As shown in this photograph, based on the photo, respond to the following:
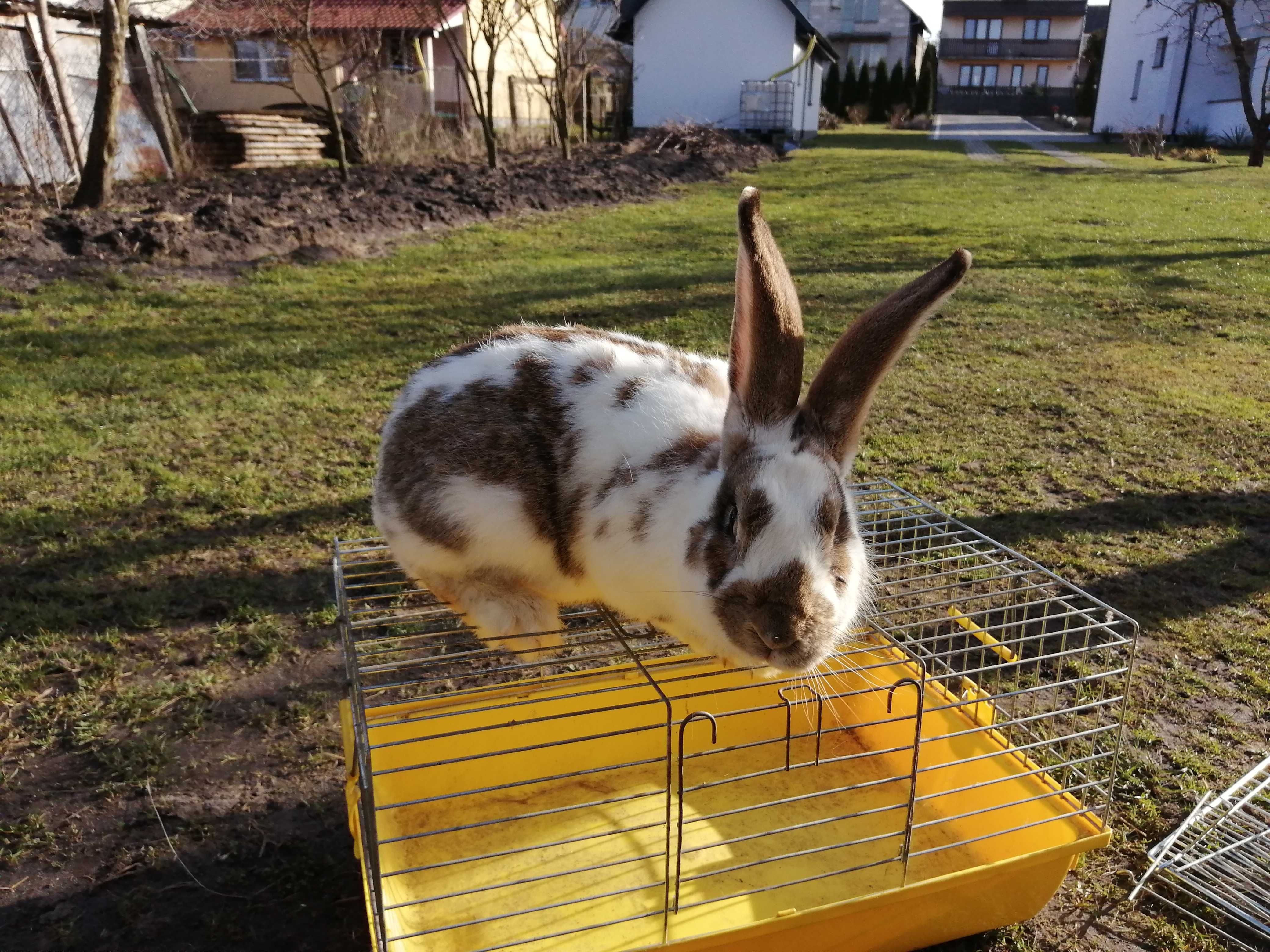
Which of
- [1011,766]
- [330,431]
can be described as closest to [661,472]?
[1011,766]

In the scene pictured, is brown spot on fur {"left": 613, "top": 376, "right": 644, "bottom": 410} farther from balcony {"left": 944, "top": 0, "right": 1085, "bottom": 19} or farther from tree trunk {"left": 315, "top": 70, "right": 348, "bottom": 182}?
balcony {"left": 944, "top": 0, "right": 1085, "bottom": 19}

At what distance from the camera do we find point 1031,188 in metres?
15.1

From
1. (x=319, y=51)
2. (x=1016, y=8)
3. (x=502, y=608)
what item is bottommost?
(x=502, y=608)

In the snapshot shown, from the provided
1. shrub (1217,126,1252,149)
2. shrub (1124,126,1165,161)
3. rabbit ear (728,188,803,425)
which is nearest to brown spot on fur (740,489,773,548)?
rabbit ear (728,188,803,425)

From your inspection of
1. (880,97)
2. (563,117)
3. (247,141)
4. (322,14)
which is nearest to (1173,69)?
(880,97)

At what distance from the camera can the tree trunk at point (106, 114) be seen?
8305mm

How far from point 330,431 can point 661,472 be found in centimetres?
305

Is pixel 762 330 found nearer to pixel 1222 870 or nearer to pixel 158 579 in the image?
pixel 1222 870

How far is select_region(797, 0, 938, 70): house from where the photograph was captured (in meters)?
45.2

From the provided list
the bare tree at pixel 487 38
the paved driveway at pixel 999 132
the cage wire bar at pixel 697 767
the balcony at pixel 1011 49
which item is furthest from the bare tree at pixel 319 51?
the balcony at pixel 1011 49

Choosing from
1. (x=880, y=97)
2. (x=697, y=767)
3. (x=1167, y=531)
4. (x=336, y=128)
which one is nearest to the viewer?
(x=697, y=767)

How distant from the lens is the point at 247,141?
46.3ft

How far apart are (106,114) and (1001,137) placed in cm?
2734

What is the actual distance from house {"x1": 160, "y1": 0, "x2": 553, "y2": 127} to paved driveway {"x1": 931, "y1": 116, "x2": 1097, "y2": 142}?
15.9 meters
